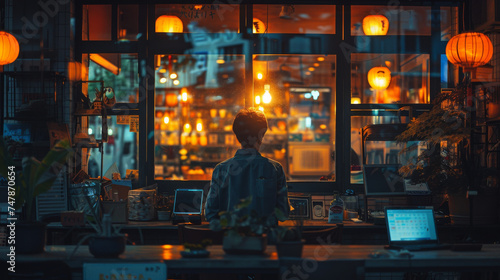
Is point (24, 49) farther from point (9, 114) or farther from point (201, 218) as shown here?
point (201, 218)

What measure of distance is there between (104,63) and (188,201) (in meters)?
2.22

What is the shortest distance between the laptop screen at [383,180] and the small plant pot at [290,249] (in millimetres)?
2433

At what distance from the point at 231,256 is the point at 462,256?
1452 mm

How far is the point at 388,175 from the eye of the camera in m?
5.63

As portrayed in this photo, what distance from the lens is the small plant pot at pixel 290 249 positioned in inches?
127

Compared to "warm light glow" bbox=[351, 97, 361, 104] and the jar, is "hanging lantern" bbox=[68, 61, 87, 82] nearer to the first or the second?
the jar

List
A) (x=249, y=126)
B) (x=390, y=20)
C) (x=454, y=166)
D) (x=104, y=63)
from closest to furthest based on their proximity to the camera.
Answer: (x=249, y=126) → (x=454, y=166) → (x=390, y=20) → (x=104, y=63)

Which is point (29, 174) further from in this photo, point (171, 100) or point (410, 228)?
Result: point (171, 100)

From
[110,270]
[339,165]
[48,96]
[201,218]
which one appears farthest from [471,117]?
[48,96]

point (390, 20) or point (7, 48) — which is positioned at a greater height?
point (390, 20)

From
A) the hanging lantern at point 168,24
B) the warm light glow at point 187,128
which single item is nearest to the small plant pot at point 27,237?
the hanging lantern at point 168,24

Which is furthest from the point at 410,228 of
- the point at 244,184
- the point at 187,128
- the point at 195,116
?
the point at 195,116

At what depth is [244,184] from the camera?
389cm

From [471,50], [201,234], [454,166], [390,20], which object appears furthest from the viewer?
[390,20]
